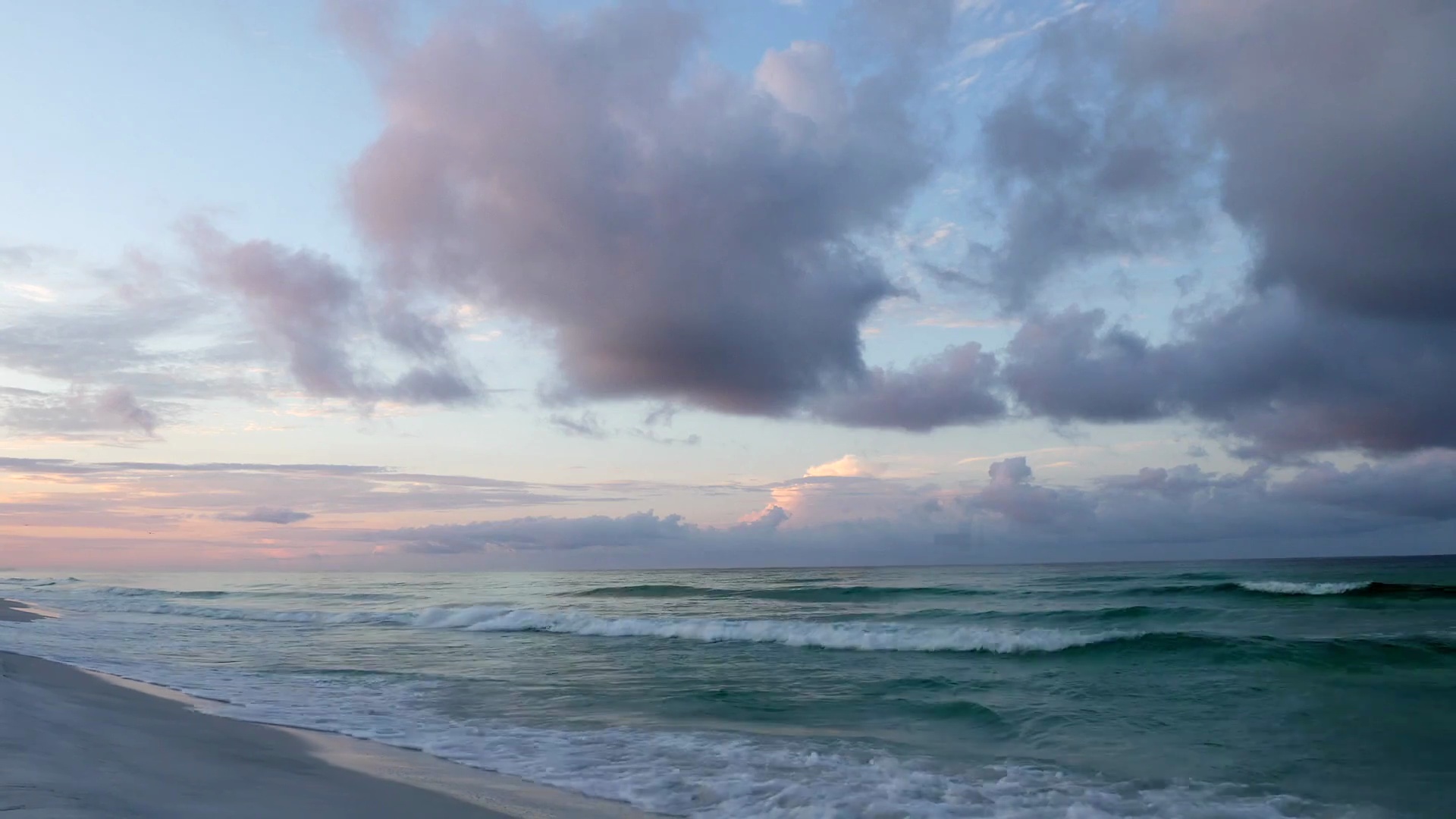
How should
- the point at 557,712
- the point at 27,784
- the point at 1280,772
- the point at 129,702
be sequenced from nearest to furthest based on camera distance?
the point at 27,784, the point at 1280,772, the point at 129,702, the point at 557,712

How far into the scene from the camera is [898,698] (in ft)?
43.1

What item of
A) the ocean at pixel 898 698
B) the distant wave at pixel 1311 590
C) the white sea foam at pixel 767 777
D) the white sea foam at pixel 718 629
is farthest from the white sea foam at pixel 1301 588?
the white sea foam at pixel 767 777

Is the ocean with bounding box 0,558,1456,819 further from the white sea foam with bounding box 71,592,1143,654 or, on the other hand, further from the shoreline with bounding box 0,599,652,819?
the shoreline with bounding box 0,599,652,819

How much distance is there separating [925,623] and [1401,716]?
14356 mm

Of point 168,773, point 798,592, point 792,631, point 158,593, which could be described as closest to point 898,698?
point 168,773

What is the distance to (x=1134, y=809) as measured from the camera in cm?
758

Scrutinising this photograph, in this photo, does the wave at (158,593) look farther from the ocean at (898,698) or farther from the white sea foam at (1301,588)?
the white sea foam at (1301,588)

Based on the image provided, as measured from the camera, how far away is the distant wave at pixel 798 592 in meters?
37.7

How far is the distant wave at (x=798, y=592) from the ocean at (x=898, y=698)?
8.59 m

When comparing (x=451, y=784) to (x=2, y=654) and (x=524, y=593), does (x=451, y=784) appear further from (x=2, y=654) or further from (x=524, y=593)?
(x=524, y=593)

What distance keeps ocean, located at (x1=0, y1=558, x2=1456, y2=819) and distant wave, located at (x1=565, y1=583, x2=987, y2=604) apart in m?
8.59

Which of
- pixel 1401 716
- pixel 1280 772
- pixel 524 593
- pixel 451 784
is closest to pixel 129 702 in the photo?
pixel 451 784

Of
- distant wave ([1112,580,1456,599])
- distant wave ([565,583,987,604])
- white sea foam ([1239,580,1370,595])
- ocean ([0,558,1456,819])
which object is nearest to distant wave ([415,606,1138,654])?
ocean ([0,558,1456,819])

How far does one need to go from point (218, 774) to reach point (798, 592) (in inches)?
1444
